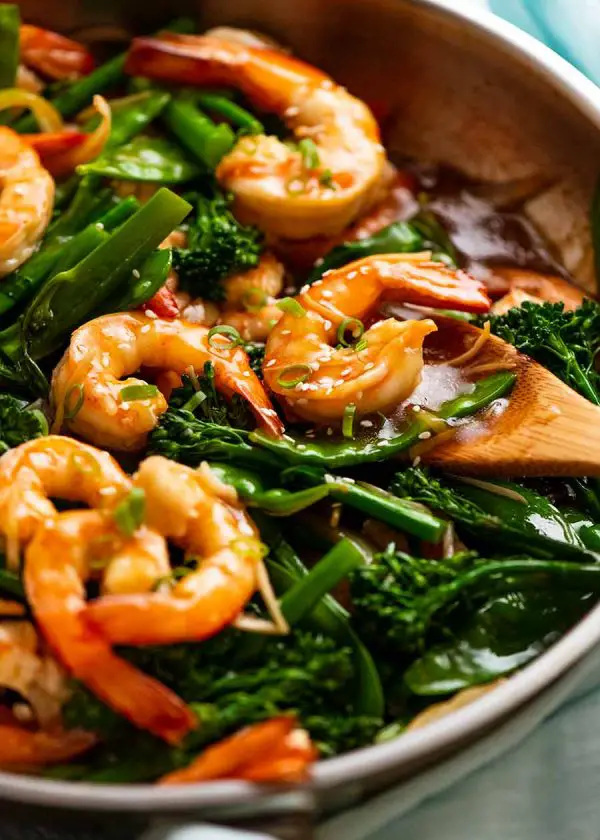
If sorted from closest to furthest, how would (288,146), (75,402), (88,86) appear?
1. (75,402)
2. (288,146)
3. (88,86)

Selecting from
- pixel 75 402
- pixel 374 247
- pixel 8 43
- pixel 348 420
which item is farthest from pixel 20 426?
pixel 8 43

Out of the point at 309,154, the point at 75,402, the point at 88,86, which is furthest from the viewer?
the point at 88,86

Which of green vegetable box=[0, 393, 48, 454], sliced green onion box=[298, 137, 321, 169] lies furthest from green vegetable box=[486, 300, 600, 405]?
green vegetable box=[0, 393, 48, 454]

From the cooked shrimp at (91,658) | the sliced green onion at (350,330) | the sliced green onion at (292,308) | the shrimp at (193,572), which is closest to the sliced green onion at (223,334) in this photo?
the sliced green onion at (292,308)

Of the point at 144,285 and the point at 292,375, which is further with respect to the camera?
the point at 144,285

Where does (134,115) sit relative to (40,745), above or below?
above

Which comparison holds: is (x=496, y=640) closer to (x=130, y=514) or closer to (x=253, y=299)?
(x=130, y=514)

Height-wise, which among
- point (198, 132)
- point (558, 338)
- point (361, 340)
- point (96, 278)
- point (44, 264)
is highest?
point (558, 338)

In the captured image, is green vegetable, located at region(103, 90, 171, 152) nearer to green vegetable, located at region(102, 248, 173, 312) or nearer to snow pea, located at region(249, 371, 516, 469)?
green vegetable, located at region(102, 248, 173, 312)

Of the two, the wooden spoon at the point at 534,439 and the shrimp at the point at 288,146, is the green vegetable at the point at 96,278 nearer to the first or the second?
the shrimp at the point at 288,146
